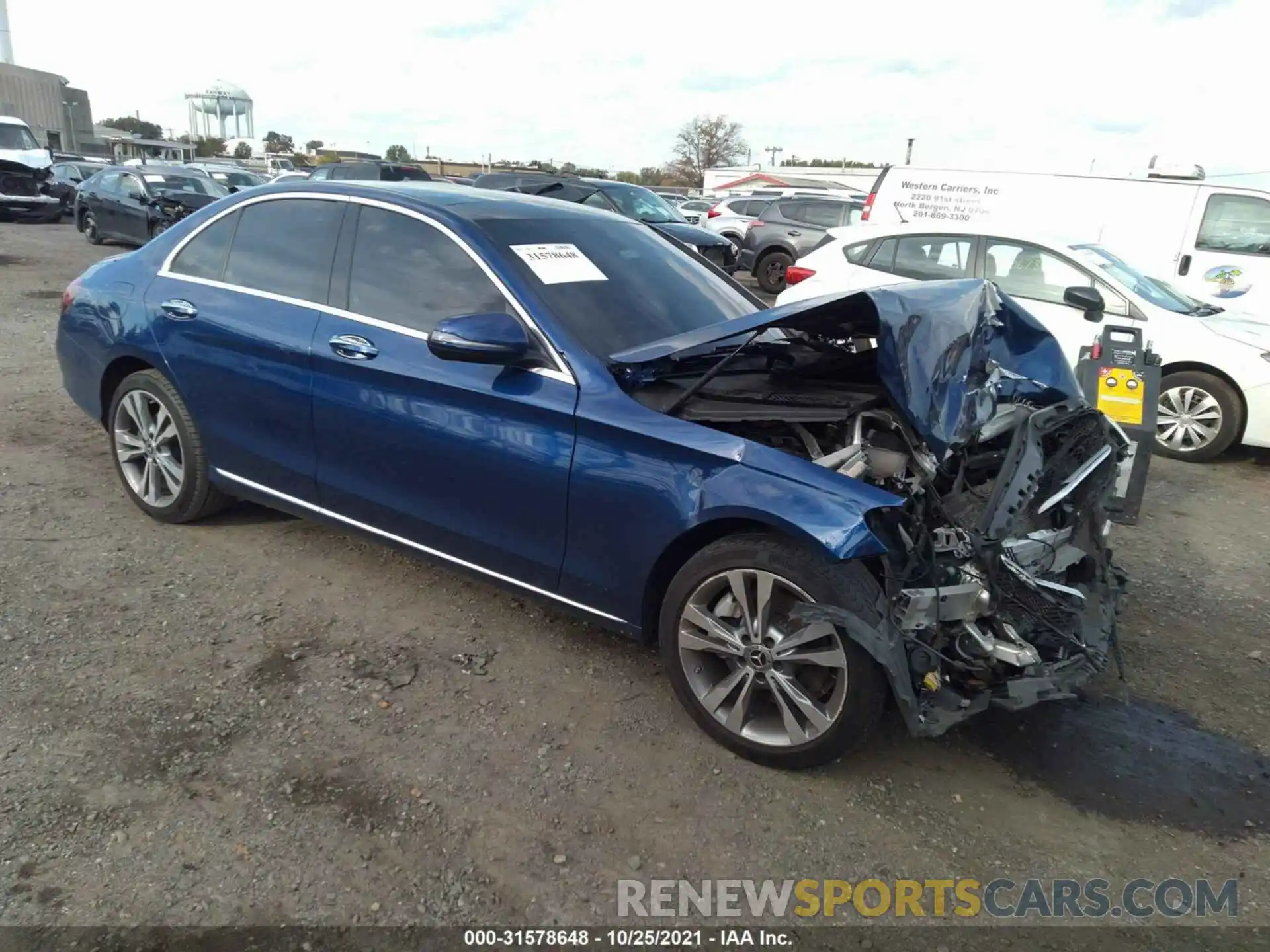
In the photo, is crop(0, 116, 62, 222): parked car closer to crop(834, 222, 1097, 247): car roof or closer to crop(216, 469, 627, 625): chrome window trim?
crop(834, 222, 1097, 247): car roof

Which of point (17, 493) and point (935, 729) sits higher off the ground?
point (935, 729)

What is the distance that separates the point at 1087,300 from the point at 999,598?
15.3ft

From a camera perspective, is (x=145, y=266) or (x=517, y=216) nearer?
(x=517, y=216)

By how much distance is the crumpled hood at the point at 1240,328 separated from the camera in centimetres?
655

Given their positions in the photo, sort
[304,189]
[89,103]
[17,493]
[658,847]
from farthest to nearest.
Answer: [89,103], [17,493], [304,189], [658,847]

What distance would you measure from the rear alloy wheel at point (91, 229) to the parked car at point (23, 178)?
14.3 ft

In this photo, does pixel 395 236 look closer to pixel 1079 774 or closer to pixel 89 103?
pixel 1079 774

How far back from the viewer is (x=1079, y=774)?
2.99 m

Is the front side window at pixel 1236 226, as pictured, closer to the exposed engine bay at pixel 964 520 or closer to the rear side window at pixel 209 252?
the exposed engine bay at pixel 964 520

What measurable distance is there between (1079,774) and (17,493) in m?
5.28

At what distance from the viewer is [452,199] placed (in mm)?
3791

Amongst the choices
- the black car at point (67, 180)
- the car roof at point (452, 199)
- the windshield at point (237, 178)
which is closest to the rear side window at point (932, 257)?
the car roof at point (452, 199)

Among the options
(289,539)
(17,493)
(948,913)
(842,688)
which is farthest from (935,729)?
(17,493)

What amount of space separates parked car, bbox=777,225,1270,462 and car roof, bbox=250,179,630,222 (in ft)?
9.55
